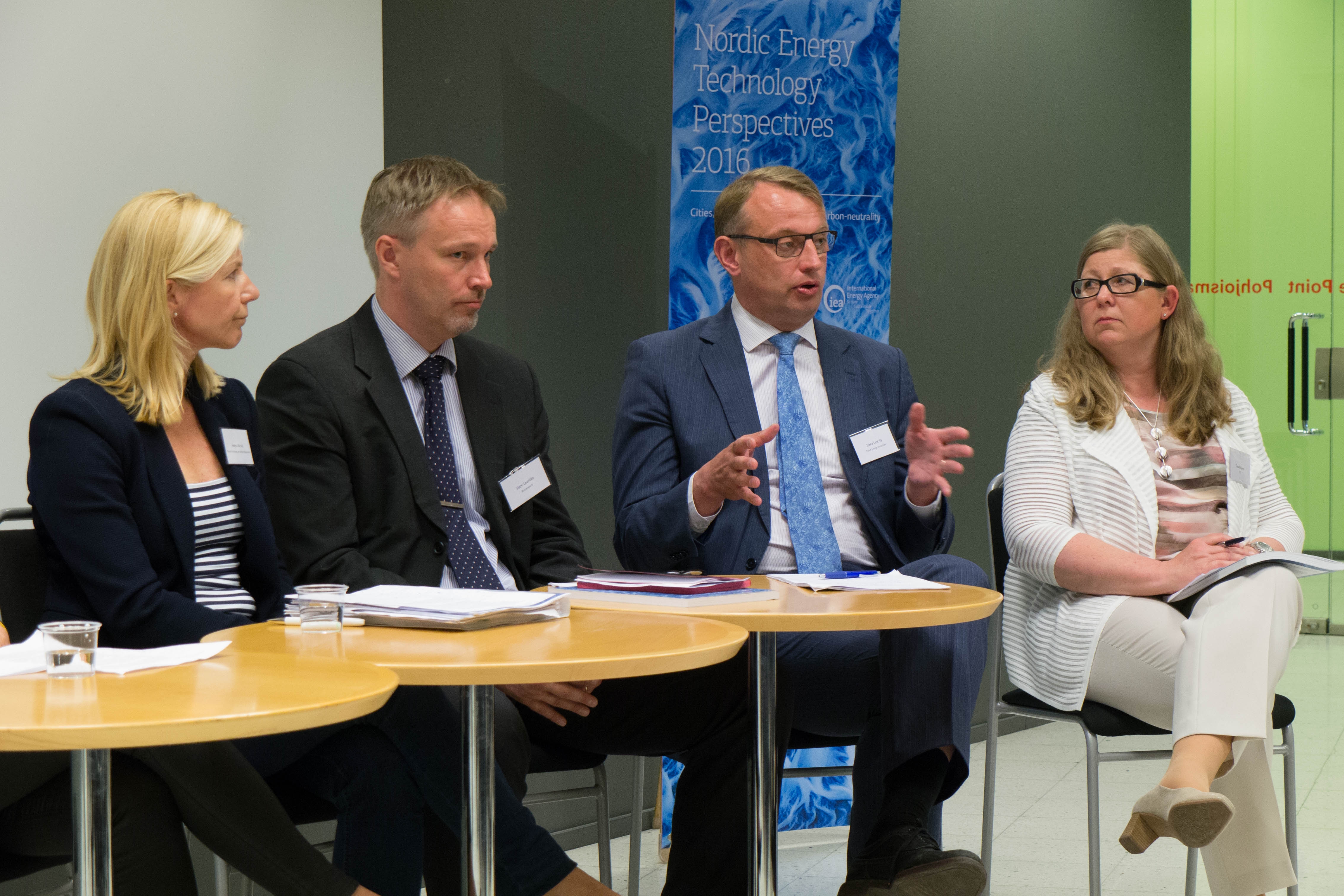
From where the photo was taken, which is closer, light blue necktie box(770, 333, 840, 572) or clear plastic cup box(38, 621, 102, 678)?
clear plastic cup box(38, 621, 102, 678)

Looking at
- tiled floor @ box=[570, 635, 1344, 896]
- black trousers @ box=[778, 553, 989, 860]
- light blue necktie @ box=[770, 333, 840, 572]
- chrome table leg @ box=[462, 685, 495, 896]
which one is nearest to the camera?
chrome table leg @ box=[462, 685, 495, 896]

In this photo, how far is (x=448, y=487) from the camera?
231 cm

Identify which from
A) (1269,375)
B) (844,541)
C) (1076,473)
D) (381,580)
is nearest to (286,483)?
(381,580)

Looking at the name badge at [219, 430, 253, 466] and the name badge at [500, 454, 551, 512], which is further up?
the name badge at [219, 430, 253, 466]

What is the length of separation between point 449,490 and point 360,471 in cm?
18

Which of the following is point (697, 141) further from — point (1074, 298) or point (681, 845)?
point (681, 845)

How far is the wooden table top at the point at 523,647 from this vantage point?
4.35 feet

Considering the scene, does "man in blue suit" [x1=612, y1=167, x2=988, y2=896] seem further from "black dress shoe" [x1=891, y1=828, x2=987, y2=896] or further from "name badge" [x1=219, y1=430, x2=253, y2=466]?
"name badge" [x1=219, y1=430, x2=253, y2=466]

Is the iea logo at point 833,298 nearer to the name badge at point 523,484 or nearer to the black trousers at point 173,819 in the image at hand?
the name badge at point 523,484

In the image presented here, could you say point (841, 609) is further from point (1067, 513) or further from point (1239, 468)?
point (1239, 468)

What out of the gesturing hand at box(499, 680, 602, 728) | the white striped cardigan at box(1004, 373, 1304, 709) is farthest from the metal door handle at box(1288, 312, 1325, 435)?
the gesturing hand at box(499, 680, 602, 728)

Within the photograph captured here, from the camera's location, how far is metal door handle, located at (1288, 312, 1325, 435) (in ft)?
20.8

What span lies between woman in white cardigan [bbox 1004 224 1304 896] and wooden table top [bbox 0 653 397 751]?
1.33m

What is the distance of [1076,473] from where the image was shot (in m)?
2.68
